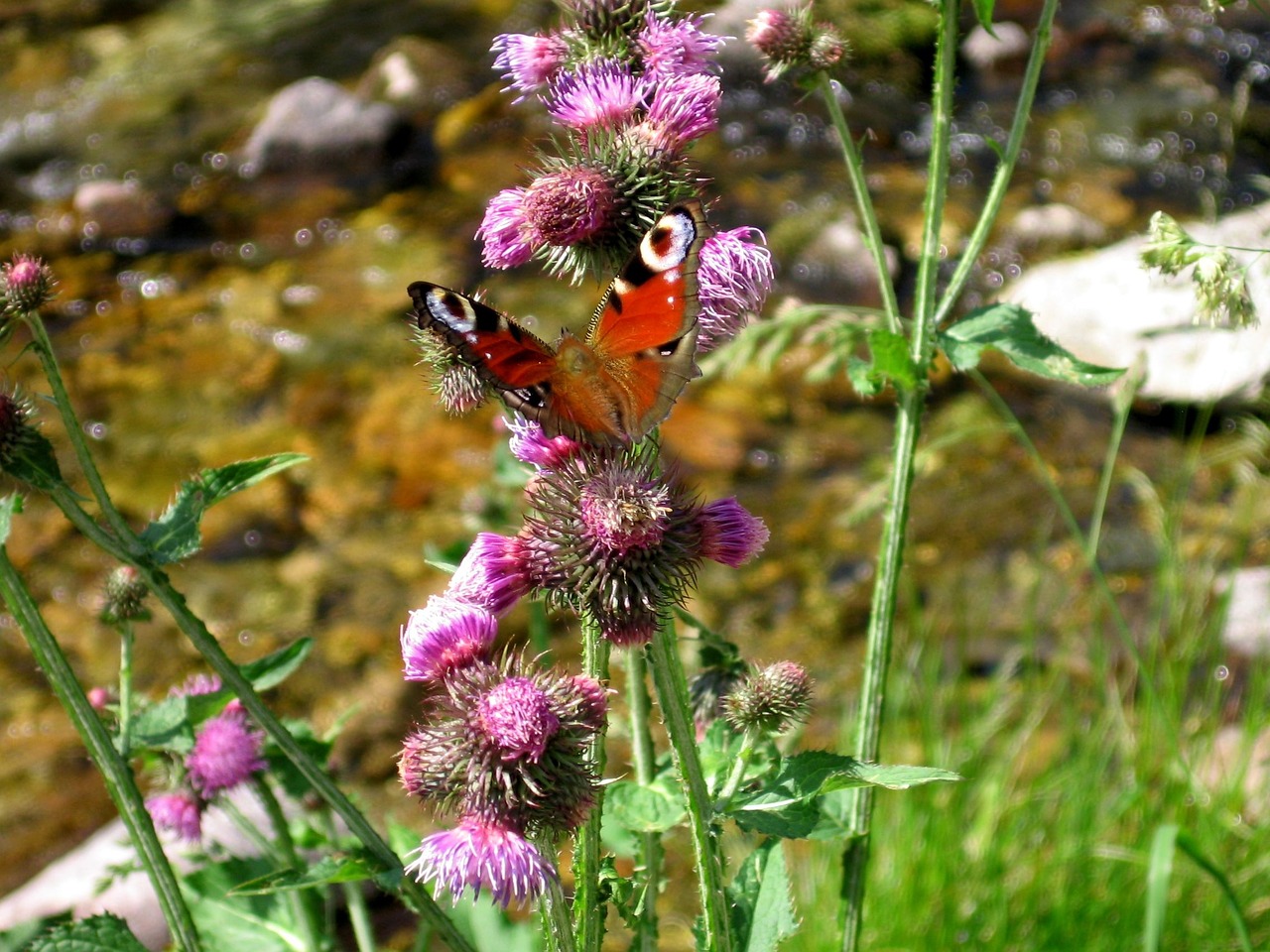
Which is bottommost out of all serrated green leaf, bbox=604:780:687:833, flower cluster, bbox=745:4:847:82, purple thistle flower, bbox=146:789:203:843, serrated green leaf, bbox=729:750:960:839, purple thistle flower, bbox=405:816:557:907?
purple thistle flower, bbox=146:789:203:843

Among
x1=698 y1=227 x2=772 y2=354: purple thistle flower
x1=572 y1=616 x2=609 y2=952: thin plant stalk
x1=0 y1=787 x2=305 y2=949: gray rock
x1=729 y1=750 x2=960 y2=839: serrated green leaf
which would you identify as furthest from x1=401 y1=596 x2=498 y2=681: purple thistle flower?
x1=0 y1=787 x2=305 y2=949: gray rock

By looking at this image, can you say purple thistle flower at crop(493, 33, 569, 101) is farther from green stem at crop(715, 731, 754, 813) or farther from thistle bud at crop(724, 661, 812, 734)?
green stem at crop(715, 731, 754, 813)

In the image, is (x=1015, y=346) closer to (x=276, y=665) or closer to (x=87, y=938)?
(x=276, y=665)

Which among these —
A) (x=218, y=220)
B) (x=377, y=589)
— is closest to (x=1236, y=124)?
(x=377, y=589)

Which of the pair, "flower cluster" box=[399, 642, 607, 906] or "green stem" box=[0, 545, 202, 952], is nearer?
"flower cluster" box=[399, 642, 607, 906]

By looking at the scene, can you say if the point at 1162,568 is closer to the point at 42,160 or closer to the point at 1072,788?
the point at 1072,788

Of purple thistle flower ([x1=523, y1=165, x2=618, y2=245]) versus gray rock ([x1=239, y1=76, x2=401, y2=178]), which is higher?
purple thistle flower ([x1=523, y1=165, x2=618, y2=245])

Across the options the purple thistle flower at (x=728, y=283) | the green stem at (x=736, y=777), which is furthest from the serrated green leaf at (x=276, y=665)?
the purple thistle flower at (x=728, y=283)

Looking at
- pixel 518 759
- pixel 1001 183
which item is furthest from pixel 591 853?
pixel 1001 183
